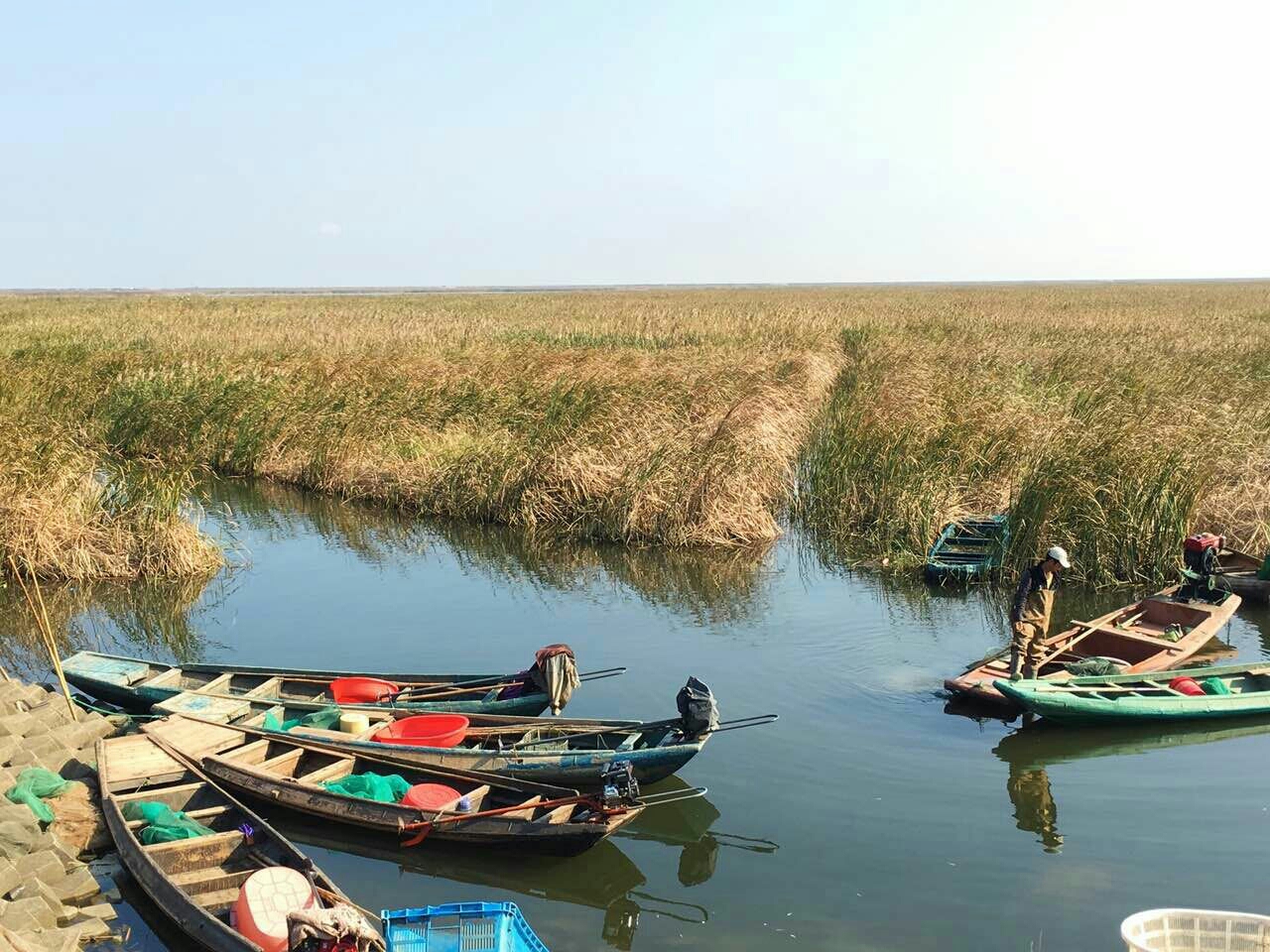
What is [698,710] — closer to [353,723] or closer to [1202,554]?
[353,723]

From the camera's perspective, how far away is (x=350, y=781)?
9.04 meters

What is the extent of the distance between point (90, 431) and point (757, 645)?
48.2ft

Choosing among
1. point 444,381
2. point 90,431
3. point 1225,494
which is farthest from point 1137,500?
point 90,431

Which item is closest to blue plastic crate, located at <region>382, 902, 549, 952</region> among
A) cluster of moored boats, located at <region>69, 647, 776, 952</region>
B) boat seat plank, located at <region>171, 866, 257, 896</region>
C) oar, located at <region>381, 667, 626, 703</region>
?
cluster of moored boats, located at <region>69, 647, 776, 952</region>

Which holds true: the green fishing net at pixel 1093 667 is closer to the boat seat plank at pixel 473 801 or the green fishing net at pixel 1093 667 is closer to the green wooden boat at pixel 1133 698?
the green wooden boat at pixel 1133 698

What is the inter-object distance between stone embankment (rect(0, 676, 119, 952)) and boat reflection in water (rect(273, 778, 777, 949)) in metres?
1.42

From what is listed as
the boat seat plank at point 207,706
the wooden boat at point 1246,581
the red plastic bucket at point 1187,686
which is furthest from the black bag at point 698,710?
the wooden boat at point 1246,581

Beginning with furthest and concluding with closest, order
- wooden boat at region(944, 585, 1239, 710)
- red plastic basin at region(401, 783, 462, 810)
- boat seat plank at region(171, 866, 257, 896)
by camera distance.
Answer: wooden boat at region(944, 585, 1239, 710)
red plastic basin at region(401, 783, 462, 810)
boat seat plank at region(171, 866, 257, 896)

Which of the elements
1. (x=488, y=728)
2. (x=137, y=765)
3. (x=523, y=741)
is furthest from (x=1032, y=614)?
(x=137, y=765)

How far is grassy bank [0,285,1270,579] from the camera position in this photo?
53.0 ft

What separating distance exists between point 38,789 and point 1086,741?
907 centimetres

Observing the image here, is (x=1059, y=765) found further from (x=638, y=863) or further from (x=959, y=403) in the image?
(x=959, y=403)

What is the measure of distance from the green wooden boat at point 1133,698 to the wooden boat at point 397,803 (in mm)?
4091

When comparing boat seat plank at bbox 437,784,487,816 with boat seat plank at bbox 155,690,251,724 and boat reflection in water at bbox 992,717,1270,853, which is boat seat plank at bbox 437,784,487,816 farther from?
boat reflection in water at bbox 992,717,1270,853
